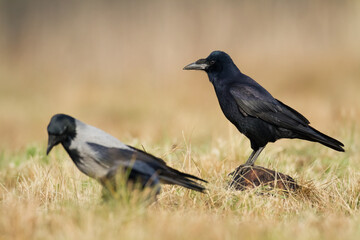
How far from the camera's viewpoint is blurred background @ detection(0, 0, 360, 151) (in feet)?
37.9

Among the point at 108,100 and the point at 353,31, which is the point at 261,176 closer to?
the point at 108,100

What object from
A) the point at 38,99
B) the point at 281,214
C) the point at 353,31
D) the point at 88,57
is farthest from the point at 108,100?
the point at 281,214

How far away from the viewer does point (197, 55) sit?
575 inches

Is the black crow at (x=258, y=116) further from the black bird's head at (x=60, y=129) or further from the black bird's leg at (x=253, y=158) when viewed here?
the black bird's head at (x=60, y=129)

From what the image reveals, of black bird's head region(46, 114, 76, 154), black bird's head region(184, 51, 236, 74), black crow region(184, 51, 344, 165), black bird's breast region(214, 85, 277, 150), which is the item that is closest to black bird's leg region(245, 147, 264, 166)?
black crow region(184, 51, 344, 165)

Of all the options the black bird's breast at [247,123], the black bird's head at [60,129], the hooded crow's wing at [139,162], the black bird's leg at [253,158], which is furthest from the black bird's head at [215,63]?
the black bird's head at [60,129]

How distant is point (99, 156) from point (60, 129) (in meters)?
0.31

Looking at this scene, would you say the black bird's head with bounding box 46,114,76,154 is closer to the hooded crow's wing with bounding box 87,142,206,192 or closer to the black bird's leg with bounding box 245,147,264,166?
the hooded crow's wing with bounding box 87,142,206,192

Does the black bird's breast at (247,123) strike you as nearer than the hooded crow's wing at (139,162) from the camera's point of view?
No

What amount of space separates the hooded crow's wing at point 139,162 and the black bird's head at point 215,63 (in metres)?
1.56

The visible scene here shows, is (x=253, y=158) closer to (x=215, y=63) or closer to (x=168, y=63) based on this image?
(x=215, y=63)

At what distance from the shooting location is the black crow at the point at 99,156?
11.9ft

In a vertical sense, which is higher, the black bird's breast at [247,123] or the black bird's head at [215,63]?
the black bird's head at [215,63]

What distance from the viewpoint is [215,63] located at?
5172mm
